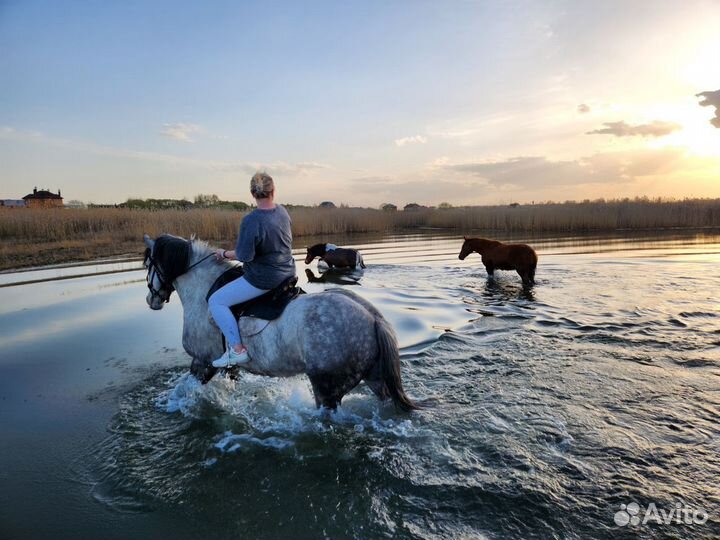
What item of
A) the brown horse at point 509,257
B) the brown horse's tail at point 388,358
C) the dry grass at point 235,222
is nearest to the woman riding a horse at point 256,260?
the brown horse's tail at point 388,358

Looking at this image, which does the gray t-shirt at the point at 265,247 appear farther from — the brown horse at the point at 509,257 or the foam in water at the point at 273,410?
the brown horse at the point at 509,257

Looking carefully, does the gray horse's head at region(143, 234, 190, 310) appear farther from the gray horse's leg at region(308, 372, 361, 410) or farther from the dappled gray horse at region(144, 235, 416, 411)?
the gray horse's leg at region(308, 372, 361, 410)

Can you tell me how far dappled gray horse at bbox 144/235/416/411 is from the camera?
13.0 feet

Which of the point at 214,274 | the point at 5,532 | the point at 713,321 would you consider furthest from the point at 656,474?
the point at 713,321

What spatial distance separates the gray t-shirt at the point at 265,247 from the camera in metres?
4.01

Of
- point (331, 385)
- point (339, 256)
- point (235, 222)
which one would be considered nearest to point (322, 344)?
point (331, 385)

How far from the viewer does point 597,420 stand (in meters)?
4.17

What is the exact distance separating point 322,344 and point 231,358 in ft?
3.39

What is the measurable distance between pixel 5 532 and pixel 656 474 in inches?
194

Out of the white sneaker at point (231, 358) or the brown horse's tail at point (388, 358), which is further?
the white sneaker at point (231, 358)

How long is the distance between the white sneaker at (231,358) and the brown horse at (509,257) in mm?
8817

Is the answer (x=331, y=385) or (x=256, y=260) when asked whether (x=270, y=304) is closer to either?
(x=256, y=260)

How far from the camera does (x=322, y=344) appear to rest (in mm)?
3936

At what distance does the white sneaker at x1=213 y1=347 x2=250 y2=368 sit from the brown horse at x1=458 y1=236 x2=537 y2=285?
8817mm
